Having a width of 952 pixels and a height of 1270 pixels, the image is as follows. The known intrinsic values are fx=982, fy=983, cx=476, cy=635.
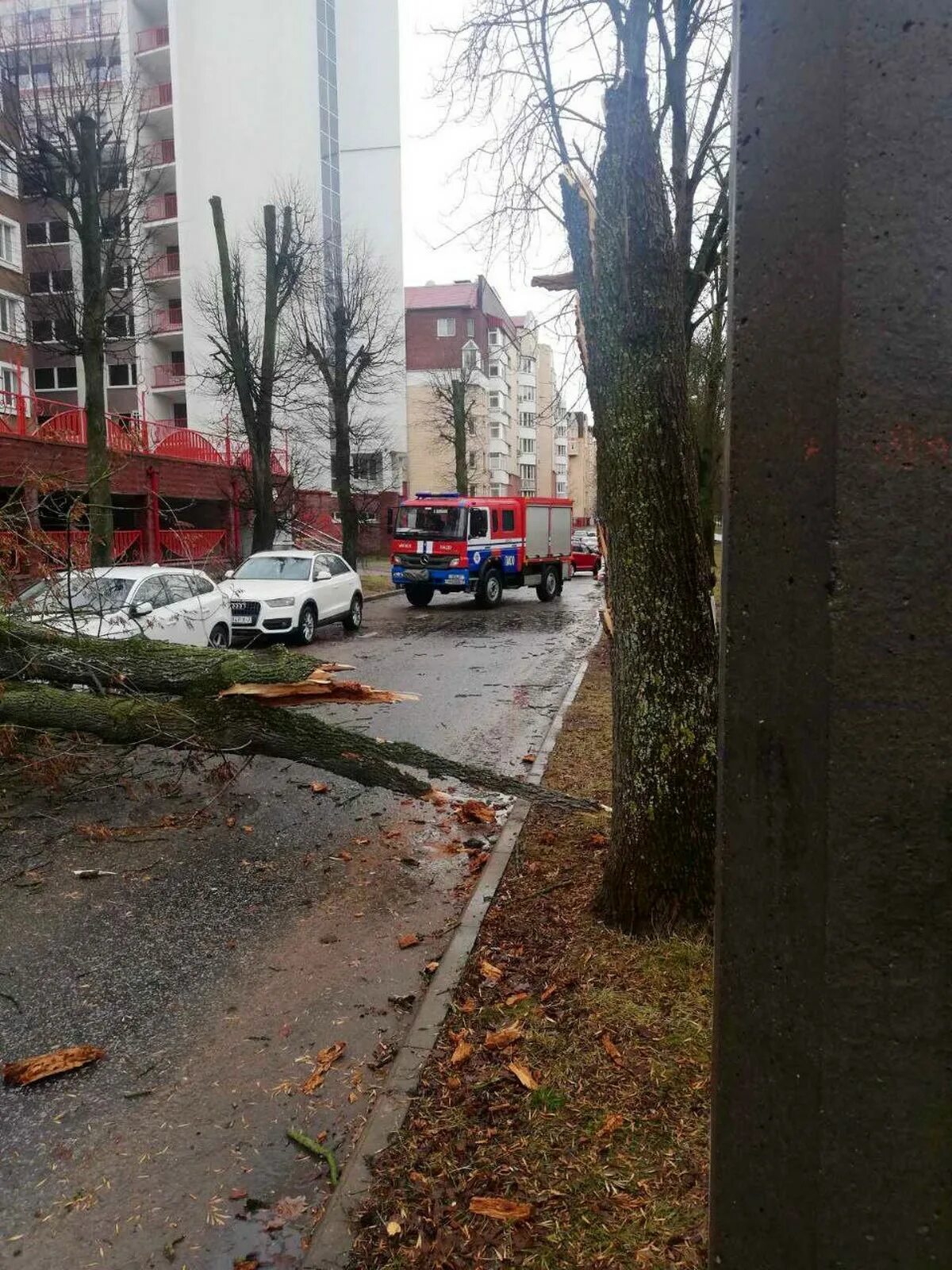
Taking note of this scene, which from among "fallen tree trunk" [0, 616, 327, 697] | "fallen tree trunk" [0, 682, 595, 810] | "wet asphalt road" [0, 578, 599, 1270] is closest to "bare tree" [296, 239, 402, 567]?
"wet asphalt road" [0, 578, 599, 1270]

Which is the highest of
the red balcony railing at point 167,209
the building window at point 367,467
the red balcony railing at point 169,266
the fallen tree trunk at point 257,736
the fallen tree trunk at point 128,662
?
the red balcony railing at point 167,209

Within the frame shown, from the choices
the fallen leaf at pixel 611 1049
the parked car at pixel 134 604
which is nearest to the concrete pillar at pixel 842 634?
the fallen leaf at pixel 611 1049

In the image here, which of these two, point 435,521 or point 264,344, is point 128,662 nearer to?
point 435,521

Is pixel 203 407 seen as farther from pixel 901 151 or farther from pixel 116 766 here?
pixel 901 151

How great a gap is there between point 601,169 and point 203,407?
4206cm

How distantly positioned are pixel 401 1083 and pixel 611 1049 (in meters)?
0.76

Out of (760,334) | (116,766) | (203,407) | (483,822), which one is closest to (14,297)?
(203,407)

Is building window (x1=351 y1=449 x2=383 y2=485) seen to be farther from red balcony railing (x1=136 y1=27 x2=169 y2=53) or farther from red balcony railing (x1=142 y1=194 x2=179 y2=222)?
red balcony railing (x1=136 y1=27 x2=169 y2=53)

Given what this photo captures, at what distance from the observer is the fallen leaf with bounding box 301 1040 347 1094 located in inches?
142

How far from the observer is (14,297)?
34062 mm

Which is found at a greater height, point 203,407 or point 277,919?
point 203,407

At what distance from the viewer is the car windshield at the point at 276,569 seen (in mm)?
17125

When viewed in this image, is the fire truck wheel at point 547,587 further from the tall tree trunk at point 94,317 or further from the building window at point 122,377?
the building window at point 122,377

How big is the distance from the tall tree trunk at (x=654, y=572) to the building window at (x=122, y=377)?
45.8 meters
